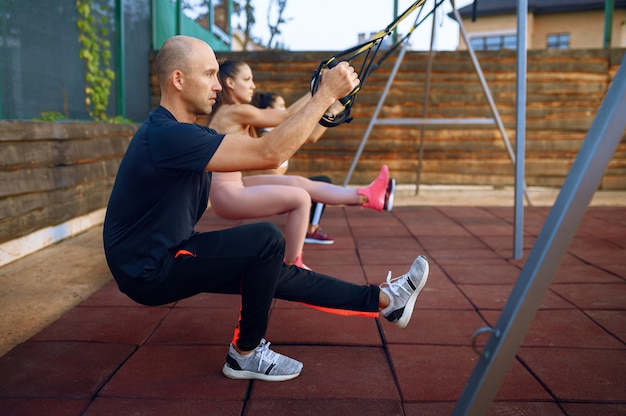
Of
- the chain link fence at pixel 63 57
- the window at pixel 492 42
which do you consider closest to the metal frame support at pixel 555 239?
the chain link fence at pixel 63 57

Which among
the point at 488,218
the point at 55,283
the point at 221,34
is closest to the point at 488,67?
the point at 488,218

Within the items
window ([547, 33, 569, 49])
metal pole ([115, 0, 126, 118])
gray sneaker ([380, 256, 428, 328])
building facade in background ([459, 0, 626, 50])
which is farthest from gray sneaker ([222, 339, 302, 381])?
window ([547, 33, 569, 49])

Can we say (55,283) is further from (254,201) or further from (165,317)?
(254,201)

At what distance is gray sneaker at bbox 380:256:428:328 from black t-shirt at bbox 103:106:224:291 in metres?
0.73

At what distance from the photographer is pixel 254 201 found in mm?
2979

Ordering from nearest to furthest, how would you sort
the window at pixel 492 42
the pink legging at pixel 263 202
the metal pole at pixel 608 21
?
1. the pink legging at pixel 263 202
2. the metal pole at pixel 608 21
3. the window at pixel 492 42

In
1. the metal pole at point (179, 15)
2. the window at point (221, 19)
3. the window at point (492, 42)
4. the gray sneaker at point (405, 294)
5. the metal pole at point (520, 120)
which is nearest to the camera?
the gray sneaker at point (405, 294)

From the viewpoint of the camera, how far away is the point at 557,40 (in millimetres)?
16469

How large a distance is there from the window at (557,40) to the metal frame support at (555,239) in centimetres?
1607

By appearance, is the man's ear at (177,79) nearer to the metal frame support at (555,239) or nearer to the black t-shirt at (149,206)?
the black t-shirt at (149,206)

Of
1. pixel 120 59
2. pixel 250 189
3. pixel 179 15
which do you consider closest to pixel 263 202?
pixel 250 189

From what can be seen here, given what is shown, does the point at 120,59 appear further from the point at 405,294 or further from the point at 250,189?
the point at 405,294

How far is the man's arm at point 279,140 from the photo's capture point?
66.3 inches

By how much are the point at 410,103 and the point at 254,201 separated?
15.1 feet
